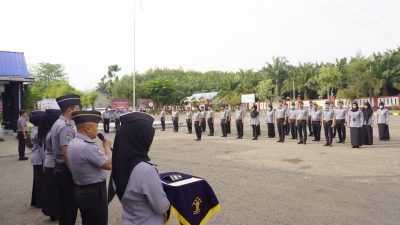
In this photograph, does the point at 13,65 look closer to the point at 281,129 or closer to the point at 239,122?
the point at 239,122

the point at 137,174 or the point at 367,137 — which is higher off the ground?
the point at 137,174

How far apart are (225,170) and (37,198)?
15.0 feet

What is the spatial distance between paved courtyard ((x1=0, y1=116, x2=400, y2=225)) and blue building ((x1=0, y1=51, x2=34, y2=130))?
7.66 m

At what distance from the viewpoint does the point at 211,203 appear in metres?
3.13

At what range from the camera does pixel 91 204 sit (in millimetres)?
3502

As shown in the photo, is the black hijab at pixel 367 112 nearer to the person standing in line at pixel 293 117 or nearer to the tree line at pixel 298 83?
the person standing in line at pixel 293 117

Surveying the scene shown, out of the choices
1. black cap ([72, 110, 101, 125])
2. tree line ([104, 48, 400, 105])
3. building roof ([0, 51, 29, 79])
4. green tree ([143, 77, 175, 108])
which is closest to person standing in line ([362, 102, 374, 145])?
black cap ([72, 110, 101, 125])

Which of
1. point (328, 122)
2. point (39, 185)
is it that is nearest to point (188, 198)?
point (39, 185)

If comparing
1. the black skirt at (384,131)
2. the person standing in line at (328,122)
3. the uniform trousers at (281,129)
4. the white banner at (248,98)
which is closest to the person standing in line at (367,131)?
the black skirt at (384,131)

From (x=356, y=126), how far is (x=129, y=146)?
12008 mm

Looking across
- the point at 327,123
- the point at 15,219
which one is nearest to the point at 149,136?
the point at 15,219

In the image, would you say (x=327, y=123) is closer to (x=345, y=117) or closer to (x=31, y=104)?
(x=345, y=117)

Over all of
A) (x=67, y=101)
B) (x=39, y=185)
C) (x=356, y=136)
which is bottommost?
(x=39, y=185)

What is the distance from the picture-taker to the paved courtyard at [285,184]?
5.44m
